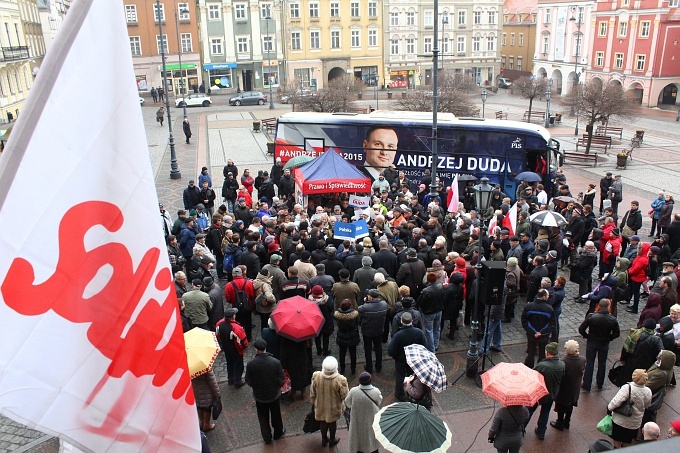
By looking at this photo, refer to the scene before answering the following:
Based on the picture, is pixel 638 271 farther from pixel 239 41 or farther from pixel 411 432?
pixel 239 41

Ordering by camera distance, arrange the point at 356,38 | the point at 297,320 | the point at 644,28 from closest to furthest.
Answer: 1. the point at 297,320
2. the point at 644,28
3. the point at 356,38

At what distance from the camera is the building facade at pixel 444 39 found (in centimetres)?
6500

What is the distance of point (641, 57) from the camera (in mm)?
52562

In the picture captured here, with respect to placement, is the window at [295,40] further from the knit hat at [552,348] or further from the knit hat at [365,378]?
the knit hat at [365,378]

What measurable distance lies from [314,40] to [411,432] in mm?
61111

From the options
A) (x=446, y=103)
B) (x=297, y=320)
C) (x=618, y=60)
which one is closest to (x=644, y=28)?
(x=618, y=60)

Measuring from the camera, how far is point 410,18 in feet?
214

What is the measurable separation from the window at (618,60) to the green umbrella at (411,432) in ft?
187

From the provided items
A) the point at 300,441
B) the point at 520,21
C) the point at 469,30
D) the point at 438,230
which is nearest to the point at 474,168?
the point at 438,230

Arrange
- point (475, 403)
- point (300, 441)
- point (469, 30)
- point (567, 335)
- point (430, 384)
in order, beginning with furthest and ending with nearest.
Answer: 1. point (469, 30)
2. point (567, 335)
3. point (475, 403)
4. point (300, 441)
5. point (430, 384)

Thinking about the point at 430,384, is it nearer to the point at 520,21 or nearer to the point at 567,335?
the point at 567,335

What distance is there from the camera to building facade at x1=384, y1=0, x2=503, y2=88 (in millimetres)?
65000

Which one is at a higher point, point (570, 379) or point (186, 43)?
point (186, 43)

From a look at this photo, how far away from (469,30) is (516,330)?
6175 cm
